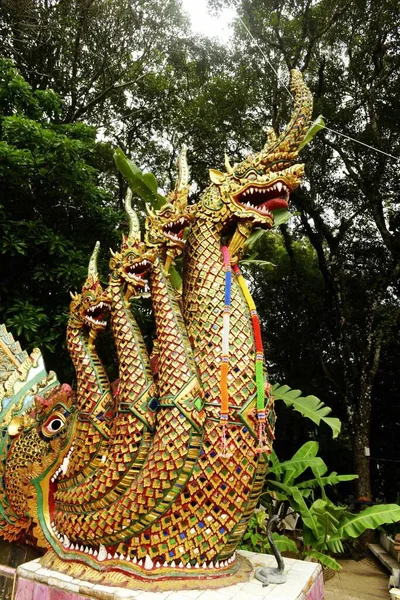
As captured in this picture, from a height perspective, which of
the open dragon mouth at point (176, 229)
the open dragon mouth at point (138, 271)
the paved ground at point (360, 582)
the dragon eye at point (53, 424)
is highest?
the open dragon mouth at point (176, 229)

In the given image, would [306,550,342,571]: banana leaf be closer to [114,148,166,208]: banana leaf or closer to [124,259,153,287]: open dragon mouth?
[124,259,153,287]: open dragon mouth

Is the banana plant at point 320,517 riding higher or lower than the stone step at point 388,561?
higher

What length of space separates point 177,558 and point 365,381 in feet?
21.4

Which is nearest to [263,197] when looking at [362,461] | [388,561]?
[388,561]

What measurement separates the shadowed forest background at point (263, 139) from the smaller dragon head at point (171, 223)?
4.00m

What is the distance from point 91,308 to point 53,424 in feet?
3.15

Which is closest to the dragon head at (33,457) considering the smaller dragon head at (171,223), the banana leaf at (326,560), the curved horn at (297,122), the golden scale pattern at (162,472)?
the golden scale pattern at (162,472)

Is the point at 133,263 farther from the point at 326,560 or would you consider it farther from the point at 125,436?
the point at 326,560

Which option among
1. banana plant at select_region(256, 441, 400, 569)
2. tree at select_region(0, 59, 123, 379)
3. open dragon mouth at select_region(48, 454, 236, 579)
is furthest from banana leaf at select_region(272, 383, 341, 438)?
tree at select_region(0, 59, 123, 379)

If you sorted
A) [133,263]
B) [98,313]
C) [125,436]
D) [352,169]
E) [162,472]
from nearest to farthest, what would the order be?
1. [162,472]
2. [125,436]
3. [133,263]
4. [98,313]
5. [352,169]

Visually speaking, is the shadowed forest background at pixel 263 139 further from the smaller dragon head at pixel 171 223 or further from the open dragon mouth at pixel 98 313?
the smaller dragon head at pixel 171 223

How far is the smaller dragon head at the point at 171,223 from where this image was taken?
3377 millimetres

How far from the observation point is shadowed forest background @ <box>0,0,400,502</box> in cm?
792

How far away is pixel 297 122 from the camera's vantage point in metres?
3.36
